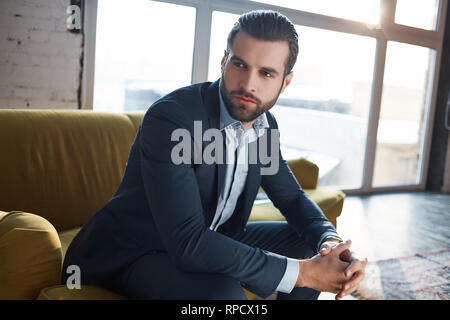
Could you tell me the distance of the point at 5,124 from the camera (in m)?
1.88

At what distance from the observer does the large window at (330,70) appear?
359 centimetres

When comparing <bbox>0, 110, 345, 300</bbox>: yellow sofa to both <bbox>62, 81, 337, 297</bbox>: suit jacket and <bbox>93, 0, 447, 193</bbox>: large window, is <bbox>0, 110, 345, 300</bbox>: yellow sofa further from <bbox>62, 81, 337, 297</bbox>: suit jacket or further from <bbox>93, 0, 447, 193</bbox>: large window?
<bbox>93, 0, 447, 193</bbox>: large window

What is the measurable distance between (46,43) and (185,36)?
1.17 m

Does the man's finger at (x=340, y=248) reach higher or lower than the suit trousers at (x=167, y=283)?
higher

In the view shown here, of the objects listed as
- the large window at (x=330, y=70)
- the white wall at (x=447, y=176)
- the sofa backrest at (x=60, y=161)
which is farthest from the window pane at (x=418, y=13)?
the sofa backrest at (x=60, y=161)

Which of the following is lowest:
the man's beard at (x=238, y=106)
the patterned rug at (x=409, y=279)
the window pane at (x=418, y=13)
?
the patterned rug at (x=409, y=279)

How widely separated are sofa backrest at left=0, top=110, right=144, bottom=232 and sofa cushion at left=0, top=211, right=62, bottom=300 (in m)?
0.65

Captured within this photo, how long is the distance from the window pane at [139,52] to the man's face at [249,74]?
7.48 ft

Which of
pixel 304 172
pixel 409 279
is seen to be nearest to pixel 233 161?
pixel 304 172

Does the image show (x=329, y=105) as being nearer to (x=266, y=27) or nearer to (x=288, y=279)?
(x=266, y=27)

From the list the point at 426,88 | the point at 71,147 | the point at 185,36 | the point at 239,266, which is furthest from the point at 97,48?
the point at 426,88

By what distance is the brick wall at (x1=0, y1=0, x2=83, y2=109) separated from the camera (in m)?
2.95

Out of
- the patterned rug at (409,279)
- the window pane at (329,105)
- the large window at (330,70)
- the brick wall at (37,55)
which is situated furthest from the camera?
the window pane at (329,105)

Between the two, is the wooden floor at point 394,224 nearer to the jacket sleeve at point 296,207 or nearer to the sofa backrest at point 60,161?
the jacket sleeve at point 296,207
